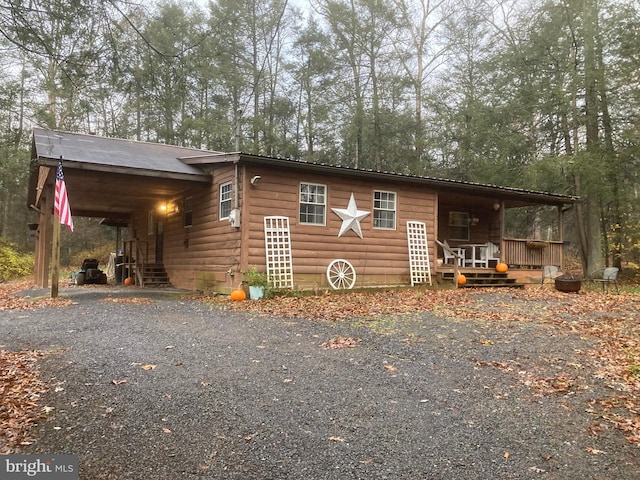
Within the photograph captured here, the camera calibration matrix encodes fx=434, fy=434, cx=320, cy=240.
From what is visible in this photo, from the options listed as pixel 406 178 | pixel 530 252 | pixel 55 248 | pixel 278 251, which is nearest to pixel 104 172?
pixel 55 248

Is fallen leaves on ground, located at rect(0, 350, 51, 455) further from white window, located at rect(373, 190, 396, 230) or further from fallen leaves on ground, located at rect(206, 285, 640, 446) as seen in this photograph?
white window, located at rect(373, 190, 396, 230)

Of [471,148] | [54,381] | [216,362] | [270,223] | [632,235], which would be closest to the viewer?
[54,381]

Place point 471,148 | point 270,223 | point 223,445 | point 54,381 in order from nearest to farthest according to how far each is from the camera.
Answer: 1. point 223,445
2. point 54,381
3. point 270,223
4. point 471,148

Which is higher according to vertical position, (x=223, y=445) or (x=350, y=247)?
(x=350, y=247)

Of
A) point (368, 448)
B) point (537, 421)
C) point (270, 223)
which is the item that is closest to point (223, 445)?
point (368, 448)

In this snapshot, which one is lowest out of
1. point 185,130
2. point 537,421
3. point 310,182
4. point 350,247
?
point 537,421

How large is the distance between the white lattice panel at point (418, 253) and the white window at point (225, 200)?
535 cm

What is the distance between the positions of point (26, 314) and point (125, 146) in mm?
6930

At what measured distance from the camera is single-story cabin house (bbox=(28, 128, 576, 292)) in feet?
34.7

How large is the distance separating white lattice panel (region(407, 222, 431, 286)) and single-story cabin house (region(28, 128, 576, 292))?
31mm

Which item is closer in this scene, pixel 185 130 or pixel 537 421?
pixel 537 421

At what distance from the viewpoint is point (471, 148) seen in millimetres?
21547

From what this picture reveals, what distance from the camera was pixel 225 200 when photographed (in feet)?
37.2

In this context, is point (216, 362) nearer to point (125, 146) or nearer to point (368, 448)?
point (368, 448)
